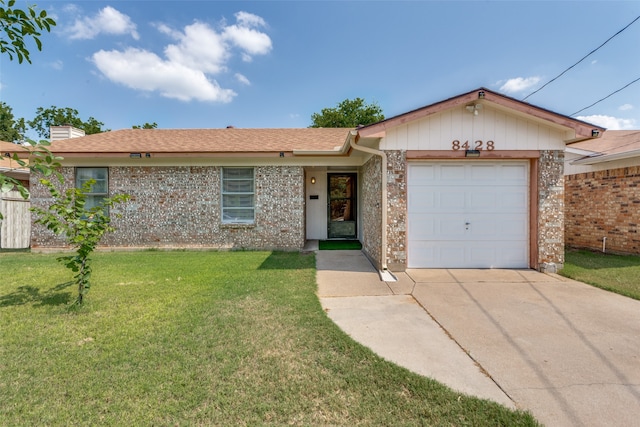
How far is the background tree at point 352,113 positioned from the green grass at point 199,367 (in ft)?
93.6

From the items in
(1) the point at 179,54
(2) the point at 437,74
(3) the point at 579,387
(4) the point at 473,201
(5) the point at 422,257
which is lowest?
(3) the point at 579,387

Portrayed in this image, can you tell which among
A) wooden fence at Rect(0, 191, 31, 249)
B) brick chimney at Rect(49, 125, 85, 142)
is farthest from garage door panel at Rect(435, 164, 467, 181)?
brick chimney at Rect(49, 125, 85, 142)

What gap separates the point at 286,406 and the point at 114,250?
925cm

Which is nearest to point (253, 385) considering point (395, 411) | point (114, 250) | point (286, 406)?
point (286, 406)

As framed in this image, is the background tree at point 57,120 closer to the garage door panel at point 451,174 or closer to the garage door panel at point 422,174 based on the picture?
the garage door panel at point 422,174

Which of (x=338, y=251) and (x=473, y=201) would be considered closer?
(x=473, y=201)

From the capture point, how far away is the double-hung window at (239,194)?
940 centimetres

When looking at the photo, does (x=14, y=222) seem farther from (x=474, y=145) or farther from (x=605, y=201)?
(x=605, y=201)

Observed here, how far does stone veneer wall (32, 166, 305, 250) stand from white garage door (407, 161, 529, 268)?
3.74 meters

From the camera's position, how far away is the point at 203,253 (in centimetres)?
895

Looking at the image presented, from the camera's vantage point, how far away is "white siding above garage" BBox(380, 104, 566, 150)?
252 inches

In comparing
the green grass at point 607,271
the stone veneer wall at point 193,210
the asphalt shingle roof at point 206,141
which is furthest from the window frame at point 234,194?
the green grass at point 607,271

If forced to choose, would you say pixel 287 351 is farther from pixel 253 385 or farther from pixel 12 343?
pixel 12 343

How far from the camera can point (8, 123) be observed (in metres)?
31.6
